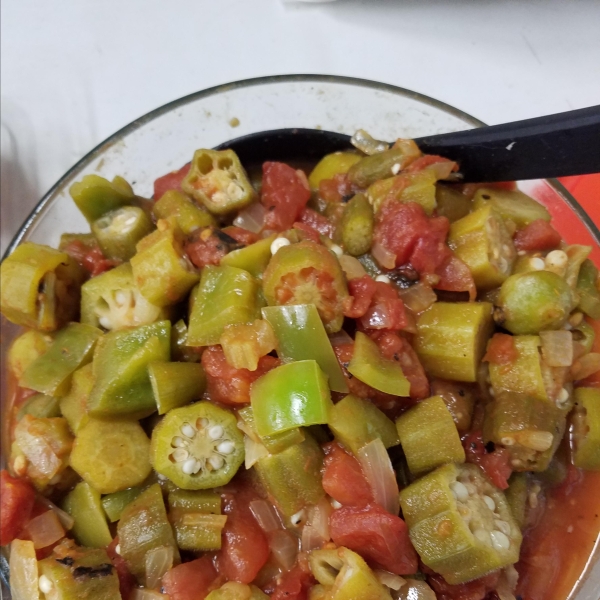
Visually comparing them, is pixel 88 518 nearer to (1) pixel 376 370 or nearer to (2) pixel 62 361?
(2) pixel 62 361

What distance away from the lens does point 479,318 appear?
5.24ft

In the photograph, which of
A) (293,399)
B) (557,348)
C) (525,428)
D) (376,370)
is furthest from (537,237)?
(293,399)

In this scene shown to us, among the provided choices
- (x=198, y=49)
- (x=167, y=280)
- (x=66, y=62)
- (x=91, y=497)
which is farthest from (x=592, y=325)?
(x=66, y=62)

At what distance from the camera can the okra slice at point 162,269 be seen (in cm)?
171

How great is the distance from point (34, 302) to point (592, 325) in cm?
179

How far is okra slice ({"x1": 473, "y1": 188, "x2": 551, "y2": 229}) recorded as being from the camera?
1.85 m

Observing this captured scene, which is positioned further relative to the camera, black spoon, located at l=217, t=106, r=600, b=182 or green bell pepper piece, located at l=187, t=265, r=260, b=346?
green bell pepper piece, located at l=187, t=265, r=260, b=346

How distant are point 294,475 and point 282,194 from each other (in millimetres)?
920

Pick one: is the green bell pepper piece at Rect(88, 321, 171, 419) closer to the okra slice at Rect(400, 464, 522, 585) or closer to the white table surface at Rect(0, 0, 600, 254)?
the okra slice at Rect(400, 464, 522, 585)

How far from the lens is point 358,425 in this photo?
1.51 metres

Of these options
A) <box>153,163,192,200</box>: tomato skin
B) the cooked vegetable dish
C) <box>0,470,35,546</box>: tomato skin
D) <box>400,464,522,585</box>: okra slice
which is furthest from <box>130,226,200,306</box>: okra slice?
<box>400,464,522,585</box>: okra slice

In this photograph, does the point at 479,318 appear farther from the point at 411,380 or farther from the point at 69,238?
the point at 69,238

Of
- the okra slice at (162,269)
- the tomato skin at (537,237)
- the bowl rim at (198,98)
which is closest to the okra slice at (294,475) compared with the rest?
the okra slice at (162,269)

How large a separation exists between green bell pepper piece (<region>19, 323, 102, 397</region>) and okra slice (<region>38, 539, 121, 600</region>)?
494 millimetres
